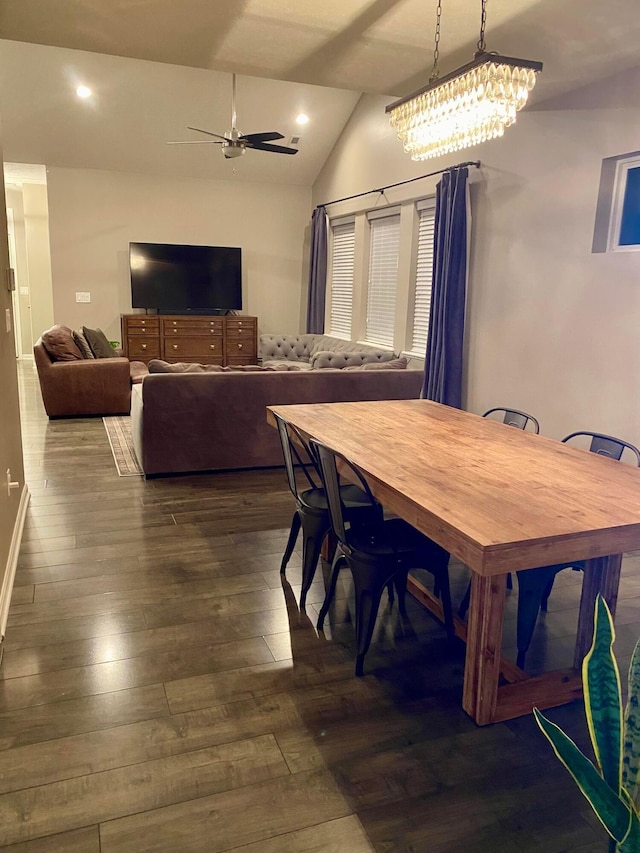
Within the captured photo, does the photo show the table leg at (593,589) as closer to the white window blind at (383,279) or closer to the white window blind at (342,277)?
the white window blind at (383,279)

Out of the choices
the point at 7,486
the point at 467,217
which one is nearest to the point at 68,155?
the point at 467,217

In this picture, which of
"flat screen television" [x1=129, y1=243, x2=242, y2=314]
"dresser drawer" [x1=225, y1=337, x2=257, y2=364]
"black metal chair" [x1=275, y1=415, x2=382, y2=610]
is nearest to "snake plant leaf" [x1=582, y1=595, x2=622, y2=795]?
"black metal chair" [x1=275, y1=415, x2=382, y2=610]

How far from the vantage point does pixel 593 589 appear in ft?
7.50

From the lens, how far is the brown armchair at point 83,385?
6330 mm

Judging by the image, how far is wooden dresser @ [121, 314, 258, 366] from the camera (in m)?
8.30

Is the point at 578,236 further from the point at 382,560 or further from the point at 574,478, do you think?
the point at 382,560

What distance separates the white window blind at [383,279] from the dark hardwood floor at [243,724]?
4.40 metres

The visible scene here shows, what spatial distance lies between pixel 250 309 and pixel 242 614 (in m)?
7.04

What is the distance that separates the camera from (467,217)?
17.5ft

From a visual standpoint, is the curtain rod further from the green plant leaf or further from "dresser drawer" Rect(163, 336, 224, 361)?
the green plant leaf

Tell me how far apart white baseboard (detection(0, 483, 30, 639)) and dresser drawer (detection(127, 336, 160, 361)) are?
4556 millimetres

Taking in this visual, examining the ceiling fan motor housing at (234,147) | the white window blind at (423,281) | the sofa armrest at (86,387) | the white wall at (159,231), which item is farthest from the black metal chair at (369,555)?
the white wall at (159,231)

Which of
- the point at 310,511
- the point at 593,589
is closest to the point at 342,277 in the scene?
the point at 310,511

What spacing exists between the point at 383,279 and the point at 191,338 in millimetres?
2868
